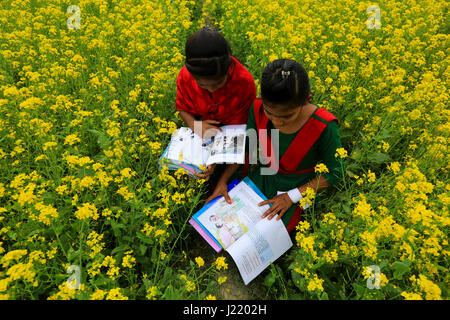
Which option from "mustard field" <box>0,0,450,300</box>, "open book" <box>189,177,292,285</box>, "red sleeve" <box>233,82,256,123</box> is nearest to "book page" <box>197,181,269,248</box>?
"open book" <box>189,177,292,285</box>

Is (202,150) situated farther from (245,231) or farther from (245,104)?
(245,231)

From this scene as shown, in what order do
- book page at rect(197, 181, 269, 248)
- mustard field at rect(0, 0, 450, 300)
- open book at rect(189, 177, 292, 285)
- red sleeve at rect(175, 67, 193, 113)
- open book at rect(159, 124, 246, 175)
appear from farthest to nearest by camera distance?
1. red sleeve at rect(175, 67, 193, 113)
2. open book at rect(159, 124, 246, 175)
3. book page at rect(197, 181, 269, 248)
4. open book at rect(189, 177, 292, 285)
5. mustard field at rect(0, 0, 450, 300)

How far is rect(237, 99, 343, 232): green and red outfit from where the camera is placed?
2.00 metres

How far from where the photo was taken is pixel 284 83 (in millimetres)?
1640

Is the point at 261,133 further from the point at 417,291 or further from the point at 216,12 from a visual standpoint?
the point at 216,12

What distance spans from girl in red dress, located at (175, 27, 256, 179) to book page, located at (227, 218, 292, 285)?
71cm

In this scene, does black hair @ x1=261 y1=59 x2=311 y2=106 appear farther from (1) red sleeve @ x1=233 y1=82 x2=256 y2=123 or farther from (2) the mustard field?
(1) red sleeve @ x1=233 y1=82 x2=256 y2=123

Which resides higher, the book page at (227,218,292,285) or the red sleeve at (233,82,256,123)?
the red sleeve at (233,82,256,123)

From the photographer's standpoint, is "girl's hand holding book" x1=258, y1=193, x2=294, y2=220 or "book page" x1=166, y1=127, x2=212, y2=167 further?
"book page" x1=166, y1=127, x2=212, y2=167

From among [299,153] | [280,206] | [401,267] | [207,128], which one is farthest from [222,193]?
[401,267]

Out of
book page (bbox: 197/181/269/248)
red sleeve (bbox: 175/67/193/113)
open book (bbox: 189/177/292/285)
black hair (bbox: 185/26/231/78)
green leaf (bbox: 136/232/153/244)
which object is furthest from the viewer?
red sleeve (bbox: 175/67/193/113)

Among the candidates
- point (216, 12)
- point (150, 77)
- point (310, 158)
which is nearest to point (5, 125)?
point (150, 77)

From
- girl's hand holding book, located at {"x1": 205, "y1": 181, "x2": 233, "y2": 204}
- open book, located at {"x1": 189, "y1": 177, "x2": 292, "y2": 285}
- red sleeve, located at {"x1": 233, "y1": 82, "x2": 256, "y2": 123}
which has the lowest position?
open book, located at {"x1": 189, "y1": 177, "x2": 292, "y2": 285}

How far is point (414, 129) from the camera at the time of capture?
276cm
